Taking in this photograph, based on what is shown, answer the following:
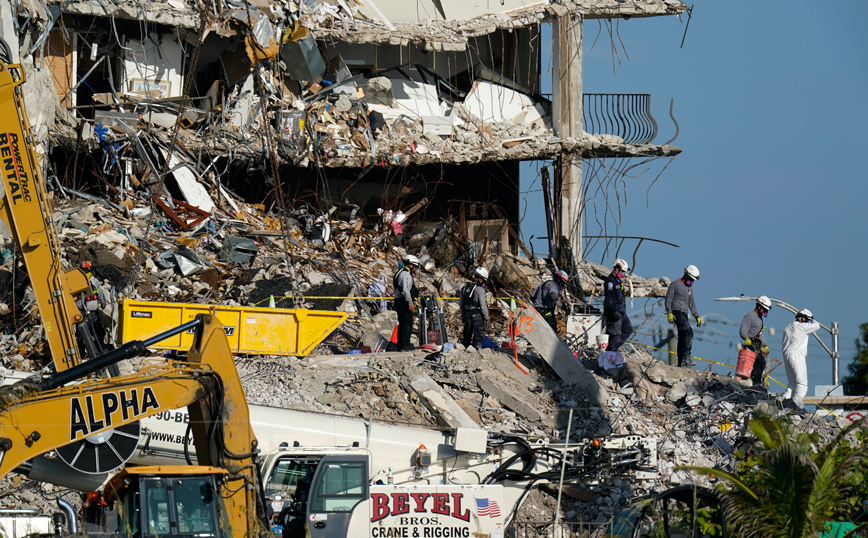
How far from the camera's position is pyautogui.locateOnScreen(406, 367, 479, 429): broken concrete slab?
1355cm

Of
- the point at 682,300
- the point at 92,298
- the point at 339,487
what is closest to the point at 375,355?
the point at 92,298

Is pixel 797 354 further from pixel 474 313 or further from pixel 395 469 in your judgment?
pixel 395 469

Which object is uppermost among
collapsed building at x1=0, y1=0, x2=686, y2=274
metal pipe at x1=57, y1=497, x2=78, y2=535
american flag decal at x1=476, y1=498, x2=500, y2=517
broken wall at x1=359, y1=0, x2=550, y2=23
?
broken wall at x1=359, y1=0, x2=550, y2=23

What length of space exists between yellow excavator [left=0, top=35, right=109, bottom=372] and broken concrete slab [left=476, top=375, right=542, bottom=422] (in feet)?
18.1

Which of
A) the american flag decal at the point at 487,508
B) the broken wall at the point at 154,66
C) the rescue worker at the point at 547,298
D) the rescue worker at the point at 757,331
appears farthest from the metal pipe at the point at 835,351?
the broken wall at the point at 154,66

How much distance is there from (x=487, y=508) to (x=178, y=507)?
354cm

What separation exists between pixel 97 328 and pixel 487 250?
10.7 m

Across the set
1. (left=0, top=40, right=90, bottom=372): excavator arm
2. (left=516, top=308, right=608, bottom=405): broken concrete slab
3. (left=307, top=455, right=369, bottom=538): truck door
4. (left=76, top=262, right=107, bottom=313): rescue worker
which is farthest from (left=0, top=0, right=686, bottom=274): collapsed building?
(left=307, top=455, right=369, bottom=538): truck door

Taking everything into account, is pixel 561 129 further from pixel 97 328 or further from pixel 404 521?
pixel 404 521

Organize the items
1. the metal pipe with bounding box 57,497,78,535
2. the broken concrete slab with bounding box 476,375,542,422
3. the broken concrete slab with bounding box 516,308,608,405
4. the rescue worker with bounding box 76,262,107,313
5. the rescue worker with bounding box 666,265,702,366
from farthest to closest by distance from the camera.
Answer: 1. the rescue worker with bounding box 666,265,702,366
2. the broken concrete slab with bounding box 516,308,608,405
3. the rescue worker with bounding box 76,262,107,313
4. the broken concrete slab with bounding box 476,375,542,422
5. the metal pipe with bounding box 57,497,78,535

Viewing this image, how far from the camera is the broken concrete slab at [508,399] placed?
48.5ft

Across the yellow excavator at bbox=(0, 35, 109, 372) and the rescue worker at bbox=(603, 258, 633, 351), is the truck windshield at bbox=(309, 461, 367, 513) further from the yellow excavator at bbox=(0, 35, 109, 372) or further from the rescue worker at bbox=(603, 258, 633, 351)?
the rescue worker at bbox=(603, 258, 633, 351)

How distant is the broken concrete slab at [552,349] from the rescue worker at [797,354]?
2747 millimetres

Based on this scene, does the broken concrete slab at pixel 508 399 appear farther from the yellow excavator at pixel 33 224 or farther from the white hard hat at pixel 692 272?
the yellow excavator at pixel 33 224
